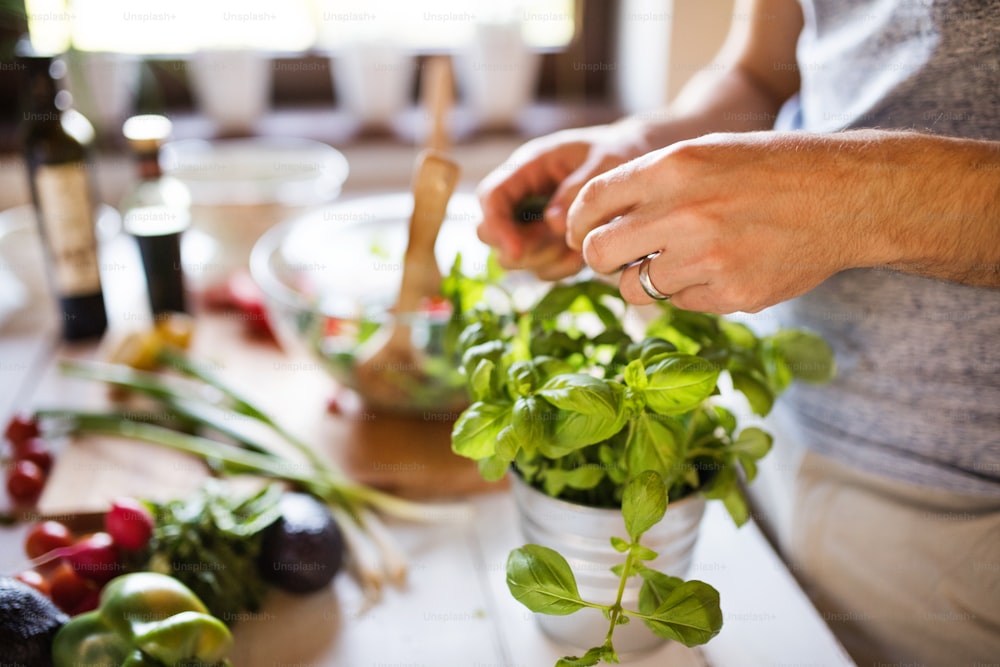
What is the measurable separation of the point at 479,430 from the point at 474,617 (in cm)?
26

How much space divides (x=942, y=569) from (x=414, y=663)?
0.47 m

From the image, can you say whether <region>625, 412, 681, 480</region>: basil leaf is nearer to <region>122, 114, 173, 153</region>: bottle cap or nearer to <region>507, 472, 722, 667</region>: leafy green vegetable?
<region>507, 472, 722, 667</region>: leafy green vegetable

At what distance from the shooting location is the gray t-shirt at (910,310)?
0.68 m

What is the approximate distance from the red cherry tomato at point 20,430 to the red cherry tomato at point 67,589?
0.30 meters

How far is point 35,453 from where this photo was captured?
0.96 metres

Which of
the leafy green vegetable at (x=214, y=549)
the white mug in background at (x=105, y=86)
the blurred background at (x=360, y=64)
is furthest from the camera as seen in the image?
the blurred background at (x=360, y=64)

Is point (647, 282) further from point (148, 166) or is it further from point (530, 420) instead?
point (148, 166)

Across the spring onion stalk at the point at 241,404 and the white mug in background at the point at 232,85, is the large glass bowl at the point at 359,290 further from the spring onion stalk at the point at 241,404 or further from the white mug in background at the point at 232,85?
the white mug in background at the point at 232,85

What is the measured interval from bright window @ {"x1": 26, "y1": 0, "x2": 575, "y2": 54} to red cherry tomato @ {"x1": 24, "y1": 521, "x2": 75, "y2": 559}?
129cm

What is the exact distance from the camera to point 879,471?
0.77m

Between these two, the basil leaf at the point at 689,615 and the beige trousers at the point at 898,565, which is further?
the beige trousers at the point at 898,565

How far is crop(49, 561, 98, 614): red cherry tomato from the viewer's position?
73 cm

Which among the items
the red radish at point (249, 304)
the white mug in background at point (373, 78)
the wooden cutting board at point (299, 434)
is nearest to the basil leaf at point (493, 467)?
the wooden cutting board at point (299, 434)

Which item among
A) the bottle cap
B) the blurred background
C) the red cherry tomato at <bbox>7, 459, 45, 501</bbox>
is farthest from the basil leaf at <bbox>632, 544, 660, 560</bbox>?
the blurred background
